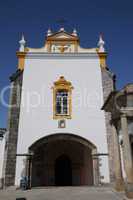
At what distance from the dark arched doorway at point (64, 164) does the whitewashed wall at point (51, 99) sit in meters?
1.90

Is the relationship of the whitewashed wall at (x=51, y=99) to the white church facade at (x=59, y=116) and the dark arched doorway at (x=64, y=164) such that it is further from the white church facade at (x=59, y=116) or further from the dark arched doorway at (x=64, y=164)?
the dark arched doorway at (x=64, y=164)

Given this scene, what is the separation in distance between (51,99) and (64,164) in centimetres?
551

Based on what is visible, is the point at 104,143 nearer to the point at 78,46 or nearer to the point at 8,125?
the point at 8,125

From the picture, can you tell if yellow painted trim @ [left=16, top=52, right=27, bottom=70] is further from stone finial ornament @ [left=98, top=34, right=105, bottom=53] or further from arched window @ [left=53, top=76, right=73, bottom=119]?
stone finial ornament @ [left=98, top=34, right=105, bottom=53]

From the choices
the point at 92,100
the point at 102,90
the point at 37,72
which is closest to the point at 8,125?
the point at 37,72

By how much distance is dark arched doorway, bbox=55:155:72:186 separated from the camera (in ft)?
51.6

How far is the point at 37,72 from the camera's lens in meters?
14.5

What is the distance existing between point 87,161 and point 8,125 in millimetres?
6354

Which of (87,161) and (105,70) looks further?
(87,161)

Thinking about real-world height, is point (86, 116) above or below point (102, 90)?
below

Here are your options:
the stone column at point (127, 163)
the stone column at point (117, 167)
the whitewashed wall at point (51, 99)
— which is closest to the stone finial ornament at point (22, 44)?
the whitewashed wall at point (51, 99)

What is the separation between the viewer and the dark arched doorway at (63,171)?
15.7 m

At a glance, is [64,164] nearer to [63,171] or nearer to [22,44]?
[63,171]

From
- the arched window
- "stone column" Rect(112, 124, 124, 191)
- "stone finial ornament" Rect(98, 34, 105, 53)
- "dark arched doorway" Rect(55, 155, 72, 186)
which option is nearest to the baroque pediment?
"stone finial ornament" Rect(98, 34, 105, 53)
